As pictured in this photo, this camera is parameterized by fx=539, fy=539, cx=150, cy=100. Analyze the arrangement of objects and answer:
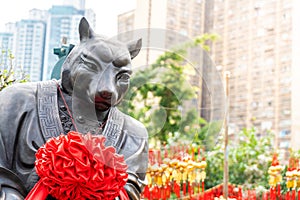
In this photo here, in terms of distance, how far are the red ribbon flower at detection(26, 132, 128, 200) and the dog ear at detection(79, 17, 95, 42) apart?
283 mm

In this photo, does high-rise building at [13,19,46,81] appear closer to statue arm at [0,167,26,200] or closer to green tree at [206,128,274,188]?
green tree at [206,128,274,188]

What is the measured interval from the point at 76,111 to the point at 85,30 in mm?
215

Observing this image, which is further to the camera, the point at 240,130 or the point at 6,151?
the point at 240,130

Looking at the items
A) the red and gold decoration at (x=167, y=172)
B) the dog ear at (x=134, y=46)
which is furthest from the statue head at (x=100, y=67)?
the red and gold decoration at (x=167, y=172)

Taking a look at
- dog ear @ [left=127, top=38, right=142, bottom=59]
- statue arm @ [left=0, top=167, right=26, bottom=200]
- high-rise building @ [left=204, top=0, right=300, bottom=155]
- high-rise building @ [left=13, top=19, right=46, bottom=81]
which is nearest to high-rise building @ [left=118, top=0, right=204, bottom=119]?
dog ear @ [left=127, top=38, right=142, bottom=59]

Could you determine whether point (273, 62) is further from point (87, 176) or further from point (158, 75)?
point (87, 176)

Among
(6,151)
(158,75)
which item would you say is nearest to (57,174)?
(6,151)

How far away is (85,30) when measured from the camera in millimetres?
1401

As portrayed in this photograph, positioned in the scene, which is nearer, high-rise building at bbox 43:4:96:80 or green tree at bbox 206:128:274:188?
high-rise building at bbox 43:4:96:80

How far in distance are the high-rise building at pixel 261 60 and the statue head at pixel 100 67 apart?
4236 mm

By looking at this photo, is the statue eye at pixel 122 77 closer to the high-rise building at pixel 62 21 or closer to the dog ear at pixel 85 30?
the dog ear at pixel 85 30

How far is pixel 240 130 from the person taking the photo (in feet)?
19.3

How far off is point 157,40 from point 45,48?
2.40 m

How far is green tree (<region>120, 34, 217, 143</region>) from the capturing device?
4.84 ft
